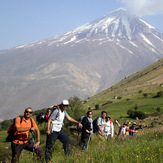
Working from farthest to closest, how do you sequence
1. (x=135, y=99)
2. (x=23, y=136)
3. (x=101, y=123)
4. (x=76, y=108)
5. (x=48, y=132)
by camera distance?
(x=135, y=99), (x=76, y=108), (x=101, y=123), (x=48, y=132), (x=23, y=136)

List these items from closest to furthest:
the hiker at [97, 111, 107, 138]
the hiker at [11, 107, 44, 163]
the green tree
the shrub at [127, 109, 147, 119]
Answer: the hiker at [11, 107, 44, 163], the hiker at [97, 111, 107, 138], the shrub at [127, 109, 147, 119], the green tree

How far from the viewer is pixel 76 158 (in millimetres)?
6156

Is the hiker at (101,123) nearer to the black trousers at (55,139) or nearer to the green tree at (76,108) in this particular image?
the black trousers at (55,139)

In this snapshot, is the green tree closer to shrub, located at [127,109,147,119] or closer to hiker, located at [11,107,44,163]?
shrub, located at [127,109,147,119]

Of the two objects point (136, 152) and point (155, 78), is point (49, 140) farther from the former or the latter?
point (155, 78)

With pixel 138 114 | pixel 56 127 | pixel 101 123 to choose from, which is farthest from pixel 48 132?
pixel 138 114

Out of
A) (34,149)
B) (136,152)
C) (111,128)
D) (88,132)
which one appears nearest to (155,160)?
(136,152)

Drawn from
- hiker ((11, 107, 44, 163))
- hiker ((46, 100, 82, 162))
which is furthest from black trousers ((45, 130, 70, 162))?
hiker ((11, 107, 44, 163))

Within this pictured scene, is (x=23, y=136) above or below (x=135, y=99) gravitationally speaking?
below

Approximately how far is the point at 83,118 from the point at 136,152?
13.4 ft

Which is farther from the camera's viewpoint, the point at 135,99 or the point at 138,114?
the point at 135,99

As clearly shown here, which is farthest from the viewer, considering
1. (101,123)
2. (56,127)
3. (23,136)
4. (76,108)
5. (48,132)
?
(76,108)

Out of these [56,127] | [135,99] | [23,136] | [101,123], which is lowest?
[23,136]

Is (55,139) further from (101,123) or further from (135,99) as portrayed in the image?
(135,99)
